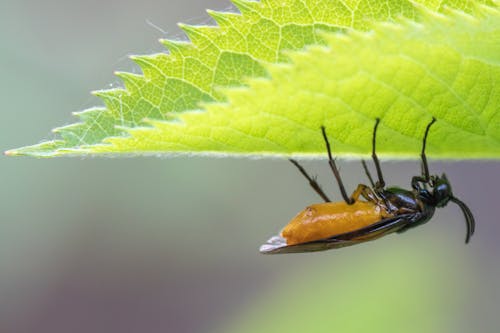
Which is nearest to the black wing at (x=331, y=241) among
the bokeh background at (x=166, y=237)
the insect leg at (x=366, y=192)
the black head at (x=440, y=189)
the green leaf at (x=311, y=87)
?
the insect leg at (x=366, y=192)

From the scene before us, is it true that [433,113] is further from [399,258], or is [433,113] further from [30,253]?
[30,253]

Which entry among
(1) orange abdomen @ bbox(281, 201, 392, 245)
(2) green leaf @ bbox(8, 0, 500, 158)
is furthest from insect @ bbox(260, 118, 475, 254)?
(2) green leaf @ bbox(8, 0, 500, 158)

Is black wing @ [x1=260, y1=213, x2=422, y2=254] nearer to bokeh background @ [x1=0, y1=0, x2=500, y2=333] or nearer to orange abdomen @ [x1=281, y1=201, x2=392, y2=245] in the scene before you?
orange abdomen @ [x1=281, y1=201, x2=392, y2=245]

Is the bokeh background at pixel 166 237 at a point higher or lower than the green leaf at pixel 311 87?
lower

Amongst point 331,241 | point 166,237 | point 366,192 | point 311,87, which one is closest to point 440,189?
point 366,192

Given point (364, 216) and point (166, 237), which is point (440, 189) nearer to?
point (364, 216)

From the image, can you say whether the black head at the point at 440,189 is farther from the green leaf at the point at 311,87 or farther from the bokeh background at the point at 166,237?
the green leaf at the point at 311,87
